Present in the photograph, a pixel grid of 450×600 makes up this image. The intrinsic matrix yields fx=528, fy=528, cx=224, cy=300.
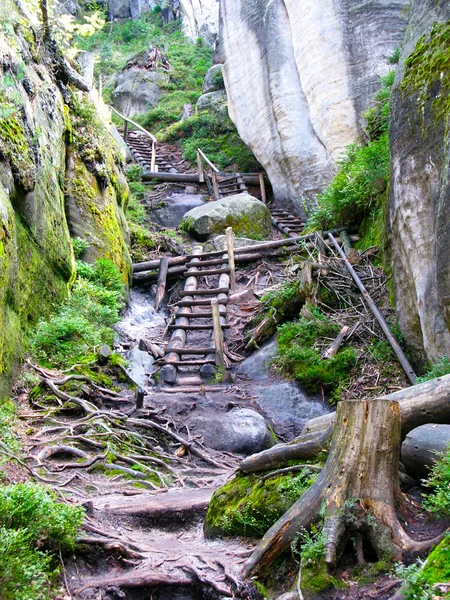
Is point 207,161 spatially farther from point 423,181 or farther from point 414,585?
point 414,585

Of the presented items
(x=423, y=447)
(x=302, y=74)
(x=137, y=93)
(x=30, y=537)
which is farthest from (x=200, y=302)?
(x=137, y=93)

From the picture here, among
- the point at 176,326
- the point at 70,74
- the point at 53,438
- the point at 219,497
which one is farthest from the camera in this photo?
the point at 70,74

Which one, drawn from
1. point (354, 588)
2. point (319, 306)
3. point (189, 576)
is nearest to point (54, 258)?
point (319, 306)

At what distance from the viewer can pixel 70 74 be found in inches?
451

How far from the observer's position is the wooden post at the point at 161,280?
472 inches

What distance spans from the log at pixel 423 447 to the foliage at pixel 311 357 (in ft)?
14.0

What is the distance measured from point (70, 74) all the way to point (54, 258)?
5.41 metres

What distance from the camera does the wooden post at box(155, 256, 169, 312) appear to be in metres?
12.0

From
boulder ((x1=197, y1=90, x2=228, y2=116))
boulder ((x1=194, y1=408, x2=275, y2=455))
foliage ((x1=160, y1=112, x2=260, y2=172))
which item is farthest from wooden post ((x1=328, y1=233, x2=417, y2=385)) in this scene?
boulder ((x1=197, y1=90, x2=228, y2=116))

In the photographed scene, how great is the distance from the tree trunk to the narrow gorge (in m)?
0.01

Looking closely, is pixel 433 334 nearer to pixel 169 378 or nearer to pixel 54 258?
pixel 169 378

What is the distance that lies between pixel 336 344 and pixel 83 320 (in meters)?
3.86

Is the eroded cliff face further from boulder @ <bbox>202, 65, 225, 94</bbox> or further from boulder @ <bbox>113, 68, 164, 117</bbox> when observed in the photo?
boulder @ <bbox>113, 68, 164, 117</bbox>

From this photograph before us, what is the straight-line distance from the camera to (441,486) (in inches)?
112
